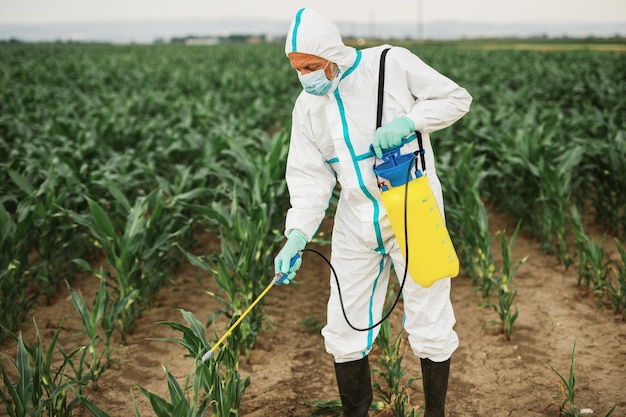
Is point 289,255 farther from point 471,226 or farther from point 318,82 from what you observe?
point 471,226

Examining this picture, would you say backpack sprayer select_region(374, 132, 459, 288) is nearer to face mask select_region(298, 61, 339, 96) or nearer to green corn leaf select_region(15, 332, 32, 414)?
face mask select_region(298, 61, 339, 96)

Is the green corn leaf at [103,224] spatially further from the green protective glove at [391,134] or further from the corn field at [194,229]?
the green protective glove at [391,134]

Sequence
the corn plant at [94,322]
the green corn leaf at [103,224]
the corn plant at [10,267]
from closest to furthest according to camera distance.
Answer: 1. the corn plant at [94,322]
2. the green corn leaf at [103,224]
3. the corn plant at [10,267]

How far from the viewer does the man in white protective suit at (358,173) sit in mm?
1806

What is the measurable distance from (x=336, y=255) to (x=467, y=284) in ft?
6.16

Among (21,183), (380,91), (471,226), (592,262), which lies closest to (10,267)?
(21,183)

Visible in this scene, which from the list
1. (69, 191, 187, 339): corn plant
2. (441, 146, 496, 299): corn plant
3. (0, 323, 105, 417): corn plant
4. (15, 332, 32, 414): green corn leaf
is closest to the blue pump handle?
(0, 323, 105, 417): corn plant

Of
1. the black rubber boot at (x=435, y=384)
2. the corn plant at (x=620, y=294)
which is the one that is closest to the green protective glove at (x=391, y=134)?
the black rubber boot at (x=435, y=384)

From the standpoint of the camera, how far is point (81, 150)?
4.70 metres

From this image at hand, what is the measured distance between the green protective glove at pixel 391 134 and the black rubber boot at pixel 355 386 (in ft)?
2.87

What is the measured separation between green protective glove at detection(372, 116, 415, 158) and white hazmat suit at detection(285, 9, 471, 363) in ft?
0.15

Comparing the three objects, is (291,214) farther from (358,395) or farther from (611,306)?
(611,306)

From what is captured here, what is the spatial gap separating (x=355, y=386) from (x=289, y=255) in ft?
2.13

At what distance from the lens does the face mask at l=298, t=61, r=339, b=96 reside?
1782mm
